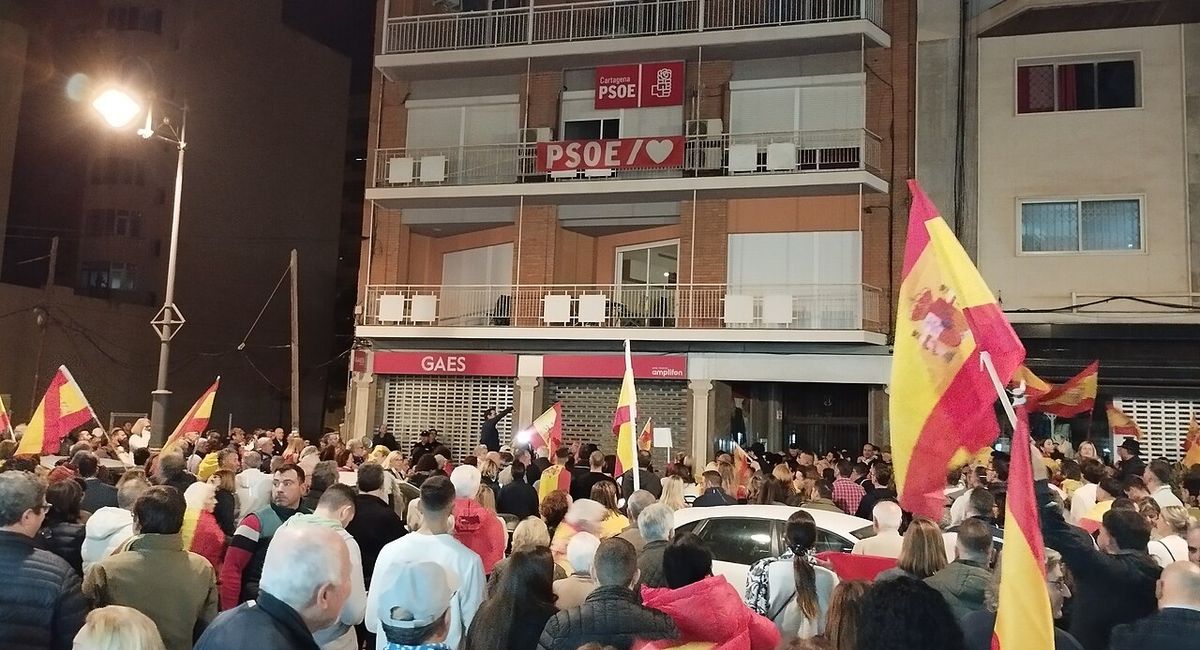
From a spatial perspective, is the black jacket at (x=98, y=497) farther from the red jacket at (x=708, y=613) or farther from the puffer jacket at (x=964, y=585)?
the puffer jacket at (x=964, y=585)

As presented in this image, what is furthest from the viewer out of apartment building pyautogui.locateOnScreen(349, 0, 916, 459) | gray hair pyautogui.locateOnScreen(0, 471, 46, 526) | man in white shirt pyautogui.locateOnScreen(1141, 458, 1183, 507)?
apartment building pyautogui.locateOnScreen(349, 0, 916, 459)

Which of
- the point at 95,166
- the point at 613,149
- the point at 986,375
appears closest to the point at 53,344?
the point at 95,166

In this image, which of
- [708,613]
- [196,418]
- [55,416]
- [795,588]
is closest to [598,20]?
[196,418]

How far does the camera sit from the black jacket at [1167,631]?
4.09 meters

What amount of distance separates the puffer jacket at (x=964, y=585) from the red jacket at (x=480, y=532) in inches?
127

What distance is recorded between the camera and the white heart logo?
21.5 metres

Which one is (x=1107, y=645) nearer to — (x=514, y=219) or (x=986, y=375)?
(x=986, y=375)

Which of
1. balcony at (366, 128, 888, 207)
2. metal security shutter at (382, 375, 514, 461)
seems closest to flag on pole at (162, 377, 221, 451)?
metal security shutter at (382, 375, 514, 461)

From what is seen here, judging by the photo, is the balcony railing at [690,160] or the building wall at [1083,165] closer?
the building wall at [1083,165]

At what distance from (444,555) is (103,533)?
216 centimetres

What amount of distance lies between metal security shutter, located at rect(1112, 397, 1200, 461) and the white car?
13.5m

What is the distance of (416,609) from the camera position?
10.8ft

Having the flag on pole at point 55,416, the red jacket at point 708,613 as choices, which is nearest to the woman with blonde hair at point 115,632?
the red jacket at point 708,613

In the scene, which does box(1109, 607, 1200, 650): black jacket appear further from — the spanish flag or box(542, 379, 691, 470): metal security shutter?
box(542, 379, 691, 470): metal security shutter
